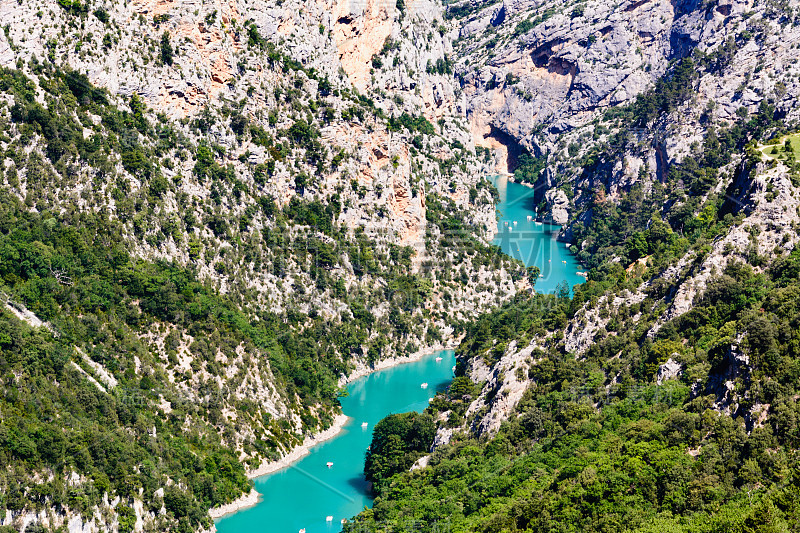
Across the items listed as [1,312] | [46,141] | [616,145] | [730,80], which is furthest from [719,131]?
[1,312]

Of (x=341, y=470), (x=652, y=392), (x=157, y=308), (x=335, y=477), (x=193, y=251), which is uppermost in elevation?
(x=193, y=251)

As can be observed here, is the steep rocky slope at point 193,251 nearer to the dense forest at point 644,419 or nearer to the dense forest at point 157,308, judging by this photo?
the dense forest at point 157,308

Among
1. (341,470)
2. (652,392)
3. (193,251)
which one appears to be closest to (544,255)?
(193,251)

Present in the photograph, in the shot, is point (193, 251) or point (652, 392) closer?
point (652, 392)

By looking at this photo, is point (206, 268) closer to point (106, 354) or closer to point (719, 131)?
point (106, 354)

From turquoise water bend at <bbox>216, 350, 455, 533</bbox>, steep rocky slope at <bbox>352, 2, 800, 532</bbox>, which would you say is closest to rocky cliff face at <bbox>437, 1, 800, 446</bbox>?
steep rocky slope at <bbox>352, 2, 800, 532</bbox>

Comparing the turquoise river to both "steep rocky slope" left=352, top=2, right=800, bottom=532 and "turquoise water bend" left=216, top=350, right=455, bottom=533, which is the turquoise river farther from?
"steep rocky slope" left=352, top=2, right=800, bottom=532

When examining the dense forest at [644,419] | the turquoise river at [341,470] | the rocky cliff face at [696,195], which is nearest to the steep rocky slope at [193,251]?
the turquoise river at [341,470]

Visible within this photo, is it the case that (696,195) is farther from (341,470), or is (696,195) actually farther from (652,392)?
(341,470)
